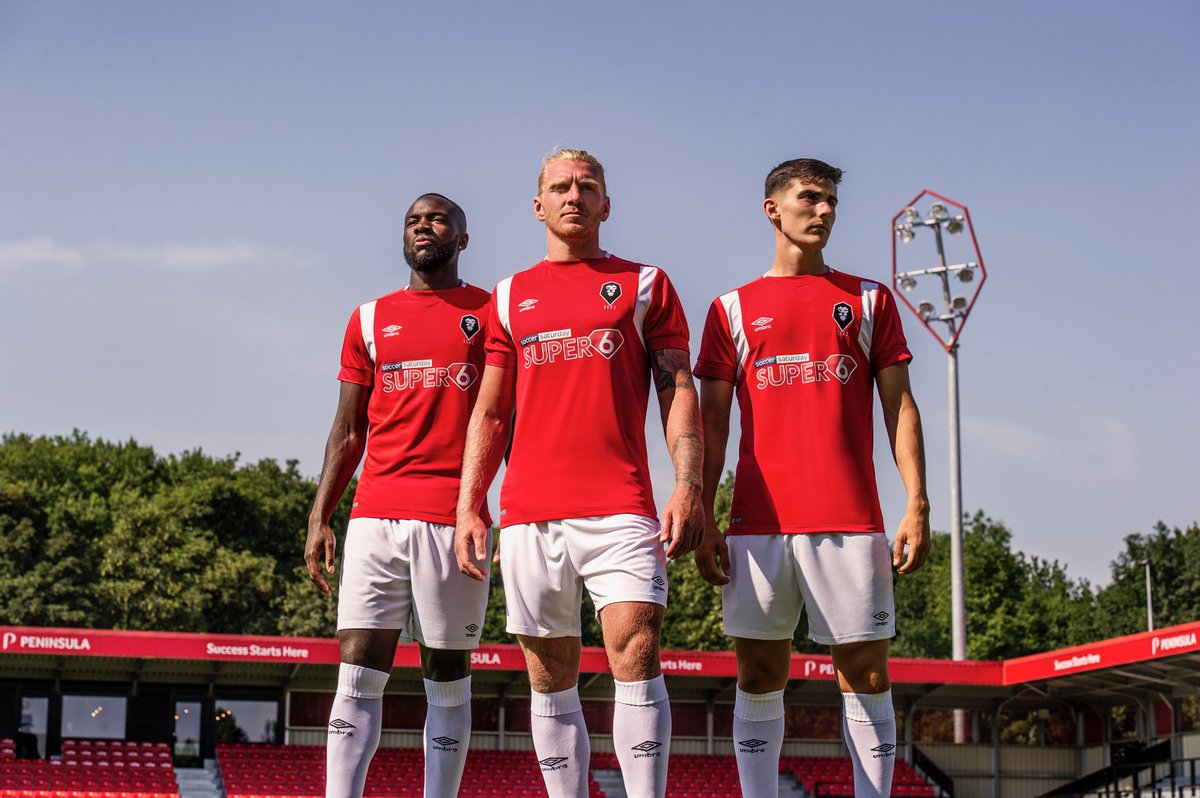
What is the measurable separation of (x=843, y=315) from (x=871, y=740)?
204 cm

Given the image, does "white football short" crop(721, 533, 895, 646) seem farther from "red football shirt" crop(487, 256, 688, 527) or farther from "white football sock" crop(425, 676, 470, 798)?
"white football sock" crop(425, 676, 470, 798)

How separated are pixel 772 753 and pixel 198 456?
Result: 197 feet

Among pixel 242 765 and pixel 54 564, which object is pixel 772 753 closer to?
pixel 242 765

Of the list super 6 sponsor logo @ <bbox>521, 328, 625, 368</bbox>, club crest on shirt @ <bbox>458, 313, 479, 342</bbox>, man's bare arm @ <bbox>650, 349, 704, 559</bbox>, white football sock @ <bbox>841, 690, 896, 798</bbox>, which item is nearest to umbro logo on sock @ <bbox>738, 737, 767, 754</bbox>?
white football sock @ <bbox>841, 690, 896, 798</bbox>

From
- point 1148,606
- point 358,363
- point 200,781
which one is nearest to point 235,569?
point 200,781

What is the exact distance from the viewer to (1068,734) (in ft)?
131

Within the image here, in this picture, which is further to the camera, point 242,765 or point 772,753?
point 242,765

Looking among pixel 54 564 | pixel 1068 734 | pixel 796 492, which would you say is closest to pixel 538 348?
pixel 796 492

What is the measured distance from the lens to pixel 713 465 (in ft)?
23.0

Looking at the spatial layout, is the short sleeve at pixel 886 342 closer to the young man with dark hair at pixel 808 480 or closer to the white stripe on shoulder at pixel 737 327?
→ the young man with dark hair at pixel 808 480

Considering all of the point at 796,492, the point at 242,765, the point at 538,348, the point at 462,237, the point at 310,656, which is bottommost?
the point at 242,765

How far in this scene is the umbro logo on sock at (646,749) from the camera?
19.4ft

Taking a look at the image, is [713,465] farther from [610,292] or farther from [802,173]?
[802,173]

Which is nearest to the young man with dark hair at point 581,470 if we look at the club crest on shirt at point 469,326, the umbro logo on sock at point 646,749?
the umbro logo on sock at point 646,749
